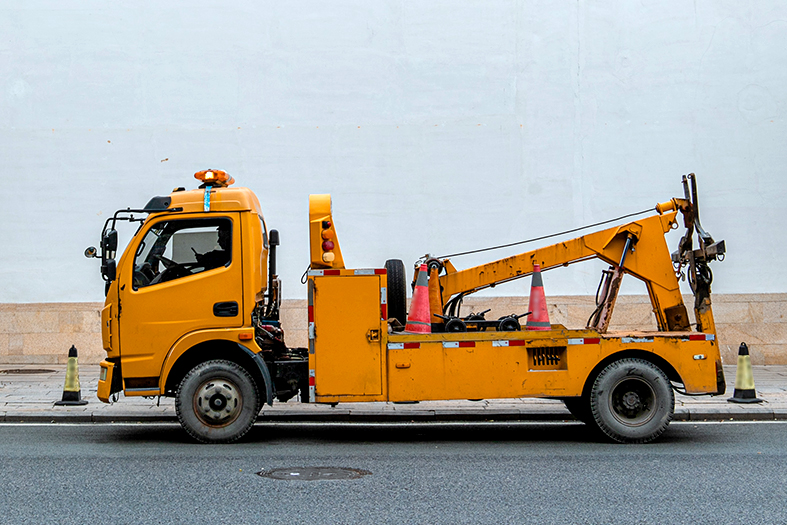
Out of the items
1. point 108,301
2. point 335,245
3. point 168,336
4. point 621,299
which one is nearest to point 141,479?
point 168,336

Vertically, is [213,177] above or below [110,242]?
above

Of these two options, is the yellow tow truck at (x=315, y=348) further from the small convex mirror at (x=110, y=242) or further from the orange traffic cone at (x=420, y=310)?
the orange traffic cone at (x=420, y=310)

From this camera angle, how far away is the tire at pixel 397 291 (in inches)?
336

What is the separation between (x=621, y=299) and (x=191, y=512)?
10706mm

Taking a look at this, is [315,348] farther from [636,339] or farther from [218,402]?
[636,339]

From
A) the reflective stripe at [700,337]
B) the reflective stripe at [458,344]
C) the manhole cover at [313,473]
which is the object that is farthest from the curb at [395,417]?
the manhole cover at [313,473]

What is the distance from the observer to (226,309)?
7855 mm

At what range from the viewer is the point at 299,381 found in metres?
7.97

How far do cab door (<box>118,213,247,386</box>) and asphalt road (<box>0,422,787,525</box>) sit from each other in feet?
3.14

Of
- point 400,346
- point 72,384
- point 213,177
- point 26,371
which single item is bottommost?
point 26,371

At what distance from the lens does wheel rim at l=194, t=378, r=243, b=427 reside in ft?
25.4

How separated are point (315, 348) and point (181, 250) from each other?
1.78 meters

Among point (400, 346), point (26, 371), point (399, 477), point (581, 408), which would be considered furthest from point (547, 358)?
point (26, 371)

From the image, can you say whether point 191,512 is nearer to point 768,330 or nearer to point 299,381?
point 299,381
